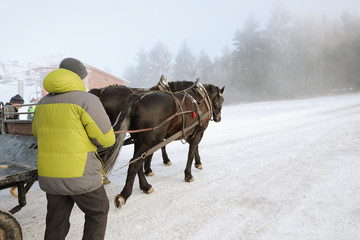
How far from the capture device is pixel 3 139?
3.78 meters

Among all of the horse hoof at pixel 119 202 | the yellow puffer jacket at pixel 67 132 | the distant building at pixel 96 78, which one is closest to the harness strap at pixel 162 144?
the horse hoof at pixel 119 202

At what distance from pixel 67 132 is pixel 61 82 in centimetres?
39

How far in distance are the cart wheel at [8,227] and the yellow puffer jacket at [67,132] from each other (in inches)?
20.2

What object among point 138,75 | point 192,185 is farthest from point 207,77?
point 192,185

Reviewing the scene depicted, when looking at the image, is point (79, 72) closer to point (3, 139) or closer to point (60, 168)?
point (60, 168)

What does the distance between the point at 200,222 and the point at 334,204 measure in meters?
2.00

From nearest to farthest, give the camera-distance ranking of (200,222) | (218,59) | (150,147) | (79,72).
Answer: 1. (79,72)
2. (200,222)
3. (150,147)
4. (218,59)

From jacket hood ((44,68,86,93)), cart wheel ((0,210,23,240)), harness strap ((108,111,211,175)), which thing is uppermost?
jacket hood ((44,68,86,93))

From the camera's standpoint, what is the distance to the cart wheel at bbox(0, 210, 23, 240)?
74.2 inches

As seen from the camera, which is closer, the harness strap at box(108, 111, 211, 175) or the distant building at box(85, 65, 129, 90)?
the harness strap at box(108, 111, 211, 175)

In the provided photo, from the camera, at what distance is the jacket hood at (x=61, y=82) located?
5.46 ft

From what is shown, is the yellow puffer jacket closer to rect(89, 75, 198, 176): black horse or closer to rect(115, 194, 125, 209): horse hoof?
rect(115, 194, 125, 209): horse hoof

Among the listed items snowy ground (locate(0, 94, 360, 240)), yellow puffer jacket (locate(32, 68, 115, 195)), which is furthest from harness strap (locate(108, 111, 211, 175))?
yellow puffer jacket (locate(32, 68, 115, 195))

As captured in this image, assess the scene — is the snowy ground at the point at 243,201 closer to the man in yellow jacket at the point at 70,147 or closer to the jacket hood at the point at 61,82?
the man in yellow jacket at the point at 70,147
